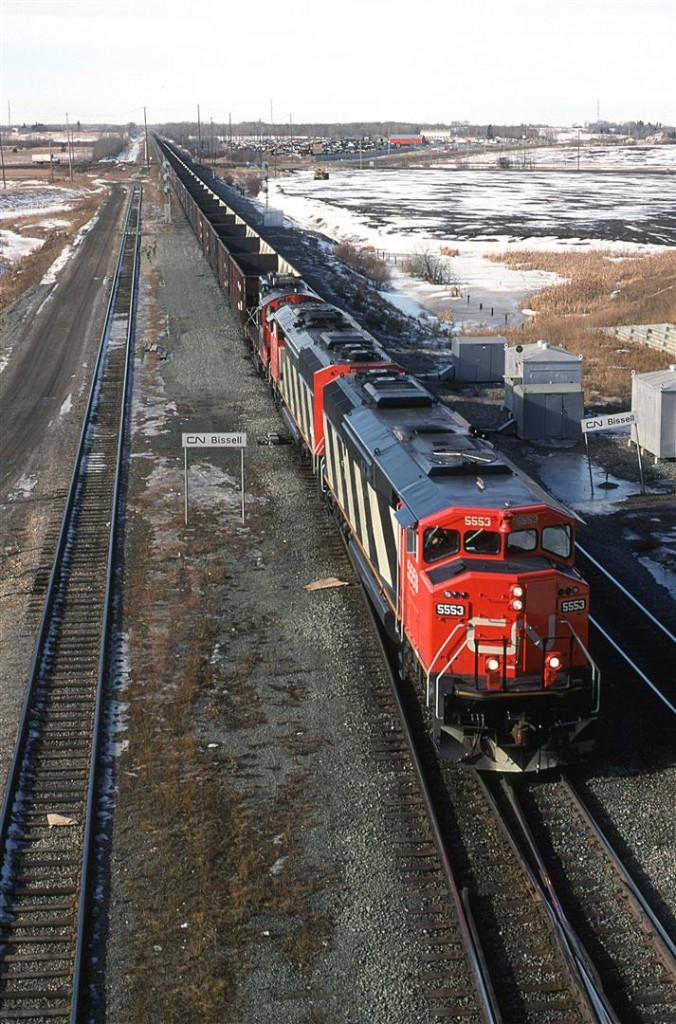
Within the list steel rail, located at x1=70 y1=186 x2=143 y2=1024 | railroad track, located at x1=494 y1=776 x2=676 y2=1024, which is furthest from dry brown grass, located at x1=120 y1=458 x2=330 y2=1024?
railroad track, located at x1=494 y1=776 x2=676 y2=1024

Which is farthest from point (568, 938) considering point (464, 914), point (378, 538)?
point (378, 538)

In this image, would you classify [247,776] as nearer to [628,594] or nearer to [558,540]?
[558,540]

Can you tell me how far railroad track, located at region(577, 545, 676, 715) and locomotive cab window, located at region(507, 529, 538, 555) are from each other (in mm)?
4342

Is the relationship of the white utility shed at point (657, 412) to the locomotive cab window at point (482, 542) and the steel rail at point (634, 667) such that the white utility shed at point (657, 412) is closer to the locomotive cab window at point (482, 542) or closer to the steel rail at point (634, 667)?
the steel rail at point (634, 667)

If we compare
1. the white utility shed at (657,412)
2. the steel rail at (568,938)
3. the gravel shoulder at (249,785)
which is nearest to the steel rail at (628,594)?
the gravel shoulder at (249,785)

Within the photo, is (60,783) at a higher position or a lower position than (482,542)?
lower

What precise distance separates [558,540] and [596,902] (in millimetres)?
4305

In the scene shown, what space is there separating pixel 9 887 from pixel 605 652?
1027 centimetres

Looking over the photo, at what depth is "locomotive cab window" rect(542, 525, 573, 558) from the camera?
1340 centimetres

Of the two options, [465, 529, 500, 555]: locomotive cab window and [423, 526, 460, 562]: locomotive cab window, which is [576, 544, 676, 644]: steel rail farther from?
[423, 526, 460, 562]: locomotive cab window

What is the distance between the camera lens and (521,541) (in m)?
13.3

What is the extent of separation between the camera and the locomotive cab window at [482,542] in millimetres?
13316

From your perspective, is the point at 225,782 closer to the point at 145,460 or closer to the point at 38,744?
the point at 38,744

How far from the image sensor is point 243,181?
148500mm
